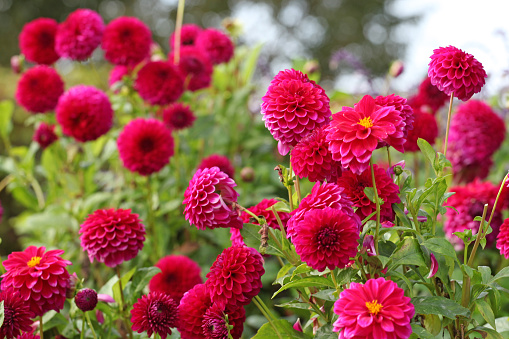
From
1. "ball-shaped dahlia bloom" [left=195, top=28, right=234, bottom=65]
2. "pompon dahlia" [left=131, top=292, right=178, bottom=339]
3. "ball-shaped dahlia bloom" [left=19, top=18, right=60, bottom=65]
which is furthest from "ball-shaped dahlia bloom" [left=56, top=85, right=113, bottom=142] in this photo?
"pompon dahlia" [left=131, top=292, right=178, bottom=339]

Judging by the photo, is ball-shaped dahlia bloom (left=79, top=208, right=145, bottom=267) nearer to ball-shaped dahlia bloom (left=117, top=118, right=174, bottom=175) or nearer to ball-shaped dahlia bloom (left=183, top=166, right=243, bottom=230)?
ball-shaped dahlia bloom (left=183, top=166, right=243, bottom=230)

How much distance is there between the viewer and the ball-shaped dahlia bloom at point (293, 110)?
82cm

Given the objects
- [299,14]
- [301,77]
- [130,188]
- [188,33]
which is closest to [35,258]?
[301,77]

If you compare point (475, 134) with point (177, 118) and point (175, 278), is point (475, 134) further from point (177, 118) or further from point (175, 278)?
point (175, 278)

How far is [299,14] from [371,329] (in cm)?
1116

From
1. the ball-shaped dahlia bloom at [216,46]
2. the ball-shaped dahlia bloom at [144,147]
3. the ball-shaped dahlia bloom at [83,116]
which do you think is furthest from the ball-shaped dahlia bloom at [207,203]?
the ball-shaped dahlia bloom at [216,46]

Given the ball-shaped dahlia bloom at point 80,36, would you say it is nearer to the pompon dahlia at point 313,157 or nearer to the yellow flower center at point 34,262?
the yellow flower center at point 34,262

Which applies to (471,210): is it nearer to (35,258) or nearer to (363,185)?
(363,185)

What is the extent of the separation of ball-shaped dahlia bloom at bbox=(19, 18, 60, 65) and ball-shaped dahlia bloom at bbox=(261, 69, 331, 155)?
130 centimetres

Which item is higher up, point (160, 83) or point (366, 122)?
point (366, 122)

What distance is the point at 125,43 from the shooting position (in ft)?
5.71

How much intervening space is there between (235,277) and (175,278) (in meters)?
0.42

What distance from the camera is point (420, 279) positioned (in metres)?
0.92

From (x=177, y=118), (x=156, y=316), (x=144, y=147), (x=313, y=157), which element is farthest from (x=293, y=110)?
(x=177, y=118)
